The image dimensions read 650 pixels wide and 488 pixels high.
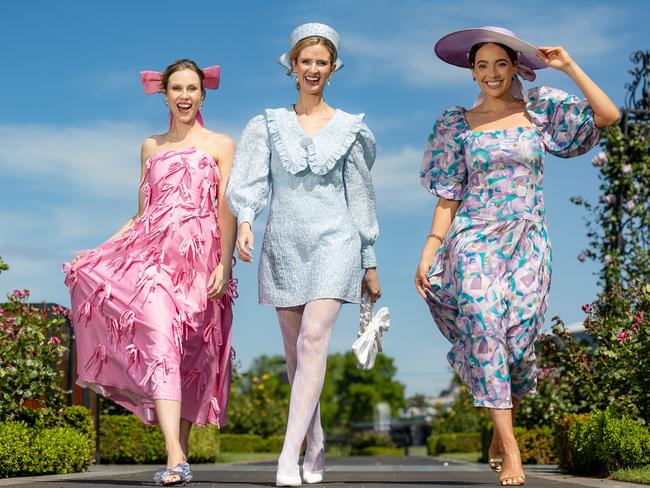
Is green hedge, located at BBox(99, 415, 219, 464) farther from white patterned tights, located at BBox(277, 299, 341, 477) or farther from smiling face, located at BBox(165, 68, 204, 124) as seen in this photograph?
white patterned tights, located at BBox(277, 299, 341, 477)

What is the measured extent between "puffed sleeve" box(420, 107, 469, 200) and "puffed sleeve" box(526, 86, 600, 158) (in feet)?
1.42

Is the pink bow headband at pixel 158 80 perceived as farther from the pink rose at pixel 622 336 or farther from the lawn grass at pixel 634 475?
the pink rose at pixel 622 336

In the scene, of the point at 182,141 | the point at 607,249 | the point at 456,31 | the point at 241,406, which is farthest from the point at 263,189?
the point at 241,406

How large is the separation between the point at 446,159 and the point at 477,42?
70 centimetres

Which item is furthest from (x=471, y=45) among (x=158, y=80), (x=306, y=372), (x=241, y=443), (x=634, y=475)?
(x=241, y=443)

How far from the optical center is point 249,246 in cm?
556

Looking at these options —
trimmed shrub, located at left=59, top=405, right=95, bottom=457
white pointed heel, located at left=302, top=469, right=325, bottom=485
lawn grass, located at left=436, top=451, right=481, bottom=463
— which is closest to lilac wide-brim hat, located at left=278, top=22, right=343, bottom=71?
white pointed heel, located at left=302, top=469, right=325, bottom=485

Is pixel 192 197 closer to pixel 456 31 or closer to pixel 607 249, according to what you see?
pixel 456 31

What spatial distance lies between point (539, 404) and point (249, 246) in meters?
8.03

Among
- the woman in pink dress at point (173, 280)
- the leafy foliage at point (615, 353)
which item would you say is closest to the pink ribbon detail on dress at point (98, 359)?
the woman in pink dress at point (173, 280)

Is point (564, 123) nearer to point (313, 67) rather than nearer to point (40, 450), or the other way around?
point (313, 67)

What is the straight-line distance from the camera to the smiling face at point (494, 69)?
6.00 metres

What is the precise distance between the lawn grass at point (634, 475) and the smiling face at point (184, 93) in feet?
11.9

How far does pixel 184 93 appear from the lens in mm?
→ 6414
